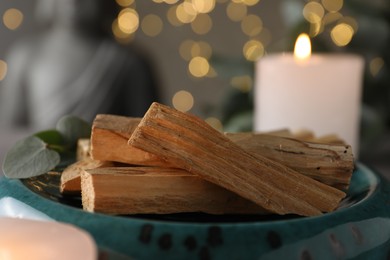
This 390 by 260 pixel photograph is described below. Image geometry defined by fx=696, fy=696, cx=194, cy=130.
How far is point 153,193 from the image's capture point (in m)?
0.33

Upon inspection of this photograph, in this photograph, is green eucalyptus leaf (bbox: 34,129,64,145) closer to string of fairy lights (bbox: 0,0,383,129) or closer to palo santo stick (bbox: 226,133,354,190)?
palo santo stick (bbox: 226,133,354,190)

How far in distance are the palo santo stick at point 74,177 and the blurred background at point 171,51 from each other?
243 millimetres

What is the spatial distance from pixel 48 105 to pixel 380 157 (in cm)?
68

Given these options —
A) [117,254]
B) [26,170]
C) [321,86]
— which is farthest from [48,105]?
[117,254]

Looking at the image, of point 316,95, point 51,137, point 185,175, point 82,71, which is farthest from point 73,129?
point 82,71

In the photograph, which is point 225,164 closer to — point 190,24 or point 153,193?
point 153,193

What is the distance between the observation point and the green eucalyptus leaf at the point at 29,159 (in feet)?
1.22

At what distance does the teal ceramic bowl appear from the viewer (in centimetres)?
28

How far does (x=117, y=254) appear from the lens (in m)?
0.28

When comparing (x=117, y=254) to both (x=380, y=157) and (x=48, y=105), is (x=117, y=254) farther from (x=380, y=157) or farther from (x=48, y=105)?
(x=48, y=105)

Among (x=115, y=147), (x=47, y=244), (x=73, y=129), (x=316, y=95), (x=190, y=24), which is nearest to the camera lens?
(x=47, y=244)

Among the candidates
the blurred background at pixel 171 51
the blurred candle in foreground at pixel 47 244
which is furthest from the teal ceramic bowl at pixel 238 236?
the blurred background at pixel 171 51

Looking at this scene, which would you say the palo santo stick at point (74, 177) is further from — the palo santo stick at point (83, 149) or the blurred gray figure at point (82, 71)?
the blurred gray figure at point (82, 71)

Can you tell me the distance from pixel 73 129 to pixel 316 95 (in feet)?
1.28
